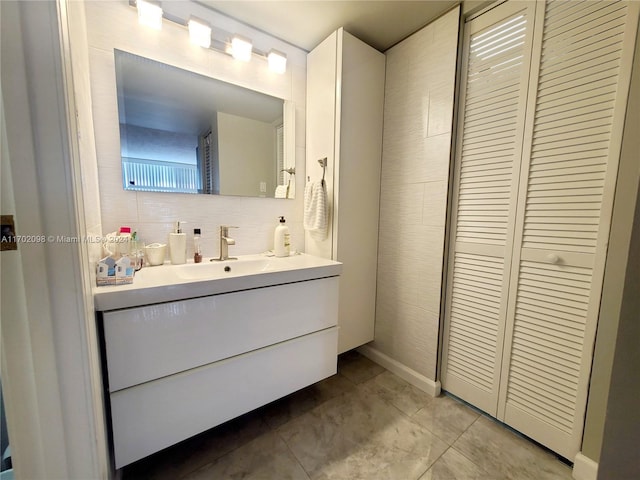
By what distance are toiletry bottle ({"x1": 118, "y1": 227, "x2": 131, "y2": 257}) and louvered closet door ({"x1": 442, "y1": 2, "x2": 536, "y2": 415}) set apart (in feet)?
5.16

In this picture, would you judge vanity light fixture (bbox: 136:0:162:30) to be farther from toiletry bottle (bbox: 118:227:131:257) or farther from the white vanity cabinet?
the white vanity cabinet

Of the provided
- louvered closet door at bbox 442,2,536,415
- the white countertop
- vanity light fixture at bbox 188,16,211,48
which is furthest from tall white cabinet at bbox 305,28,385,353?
vanity light fixture at bbox 188,16,211,48

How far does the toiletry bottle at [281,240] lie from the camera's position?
1541mm

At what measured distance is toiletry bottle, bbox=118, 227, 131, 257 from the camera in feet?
3.44

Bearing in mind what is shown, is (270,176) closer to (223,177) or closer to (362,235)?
(223,177)

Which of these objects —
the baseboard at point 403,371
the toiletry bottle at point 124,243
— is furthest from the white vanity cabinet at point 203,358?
the baseboard at point 403,371

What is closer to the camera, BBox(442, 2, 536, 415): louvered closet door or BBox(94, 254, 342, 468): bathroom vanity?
BBox(94, 254, 342, 468): bathroom vanity

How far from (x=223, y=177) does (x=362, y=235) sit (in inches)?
35.7

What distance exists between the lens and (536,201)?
1.11 meters

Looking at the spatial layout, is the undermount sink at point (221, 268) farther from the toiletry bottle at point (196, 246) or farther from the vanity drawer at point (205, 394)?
the vanity drawer at point (205, 394)

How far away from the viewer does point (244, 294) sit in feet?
3.44

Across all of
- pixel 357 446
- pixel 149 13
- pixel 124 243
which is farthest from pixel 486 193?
pixel 149 13

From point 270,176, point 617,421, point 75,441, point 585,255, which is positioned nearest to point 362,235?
point 270,176

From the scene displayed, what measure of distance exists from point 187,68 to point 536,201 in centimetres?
178
